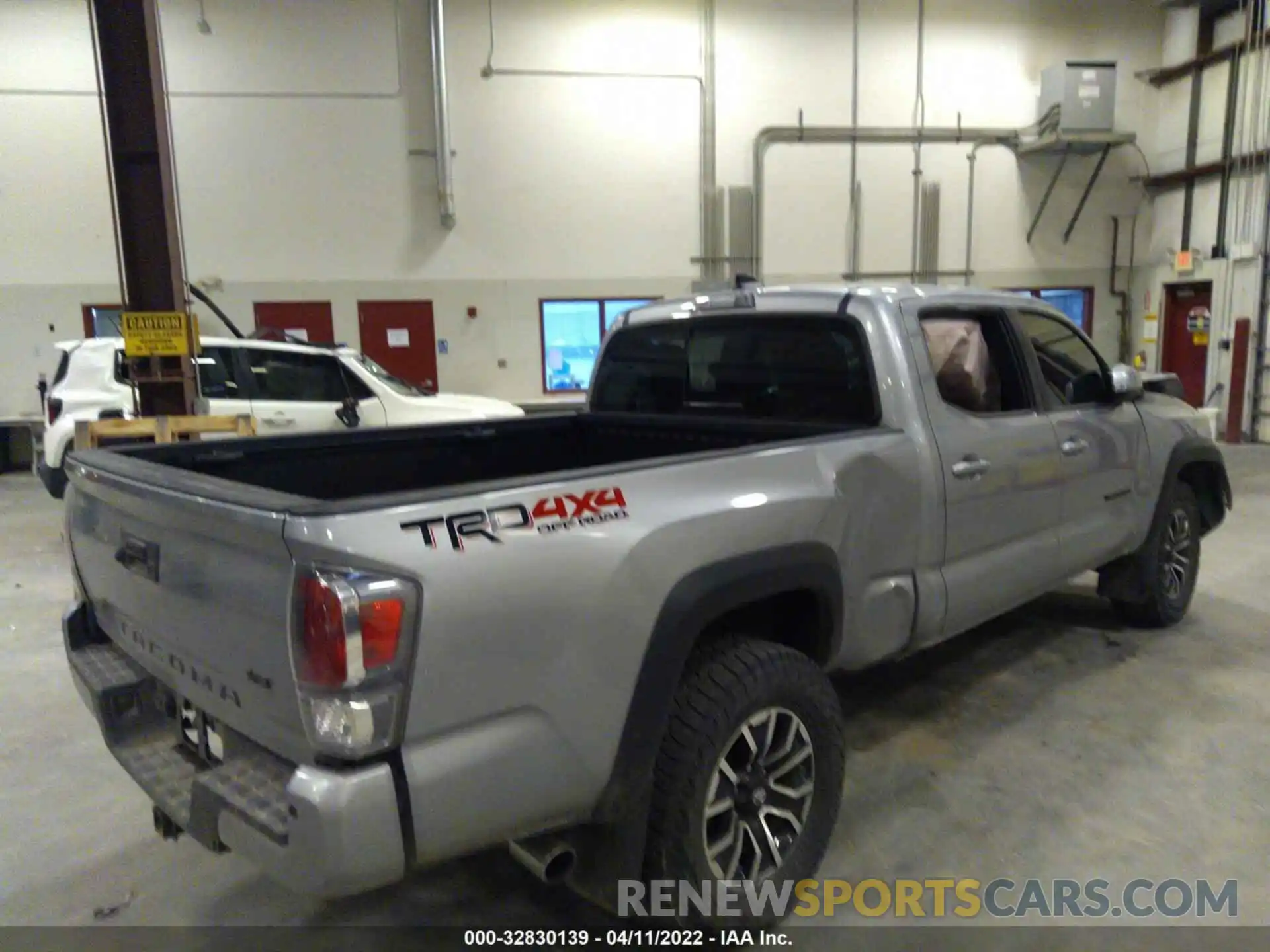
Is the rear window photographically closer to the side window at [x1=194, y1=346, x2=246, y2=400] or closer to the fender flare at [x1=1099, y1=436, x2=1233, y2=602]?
the fender flare at [x1=1099, y1=436, x2=1233, y2=602]

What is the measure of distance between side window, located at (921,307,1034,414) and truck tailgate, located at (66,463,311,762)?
7.68 feet

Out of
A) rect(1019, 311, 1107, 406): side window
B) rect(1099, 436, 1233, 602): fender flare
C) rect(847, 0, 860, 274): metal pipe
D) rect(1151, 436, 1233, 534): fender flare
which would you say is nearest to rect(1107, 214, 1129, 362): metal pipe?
rect(847, 0, 860, 274): metal pipe

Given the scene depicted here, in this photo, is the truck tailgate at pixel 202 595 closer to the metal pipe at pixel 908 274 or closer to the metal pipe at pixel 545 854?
the metal pipe at pixel 545 854

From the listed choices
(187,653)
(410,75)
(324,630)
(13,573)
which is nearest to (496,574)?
(324,630)

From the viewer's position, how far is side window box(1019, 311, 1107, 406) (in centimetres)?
365

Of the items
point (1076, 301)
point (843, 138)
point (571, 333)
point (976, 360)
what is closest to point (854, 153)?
point (843, 138)

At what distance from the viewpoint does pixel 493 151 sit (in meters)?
12.0

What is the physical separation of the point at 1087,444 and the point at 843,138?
10.7 meters

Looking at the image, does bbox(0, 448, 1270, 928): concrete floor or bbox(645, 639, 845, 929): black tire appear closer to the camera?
bbox(645, 639, 845, 929): black tire

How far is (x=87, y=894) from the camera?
2.57 meters

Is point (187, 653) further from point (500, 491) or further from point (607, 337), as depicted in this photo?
point (607, 337)

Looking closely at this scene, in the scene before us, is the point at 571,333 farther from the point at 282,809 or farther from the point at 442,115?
the point at 282,809

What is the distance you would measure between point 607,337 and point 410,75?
31.9 feet

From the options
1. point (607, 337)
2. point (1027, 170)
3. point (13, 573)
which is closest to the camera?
point (607, 337)
